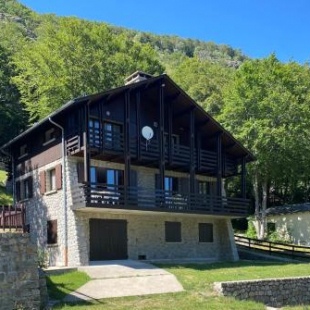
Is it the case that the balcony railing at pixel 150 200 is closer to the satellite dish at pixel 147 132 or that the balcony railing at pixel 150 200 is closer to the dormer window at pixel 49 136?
the satellite dish at pixel 147 132

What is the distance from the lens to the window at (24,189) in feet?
96.8

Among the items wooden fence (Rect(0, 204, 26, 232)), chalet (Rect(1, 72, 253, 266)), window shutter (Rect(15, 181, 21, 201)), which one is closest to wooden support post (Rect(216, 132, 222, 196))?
chalet (Rect(1, 72, 253, 266))

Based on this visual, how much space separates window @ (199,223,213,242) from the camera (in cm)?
3117

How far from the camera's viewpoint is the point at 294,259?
3181 centimetres

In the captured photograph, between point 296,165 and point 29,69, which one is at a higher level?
point 29,69

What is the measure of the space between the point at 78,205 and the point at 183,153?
26.3 ft

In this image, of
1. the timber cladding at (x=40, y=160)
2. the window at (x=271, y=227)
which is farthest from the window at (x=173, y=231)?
the window at (x=271, y=227)

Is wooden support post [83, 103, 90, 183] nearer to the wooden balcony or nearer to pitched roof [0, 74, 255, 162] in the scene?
the wooden balcony

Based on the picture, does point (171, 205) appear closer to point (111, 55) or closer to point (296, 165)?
point (296, 165)

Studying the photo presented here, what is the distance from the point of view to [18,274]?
49.8ft

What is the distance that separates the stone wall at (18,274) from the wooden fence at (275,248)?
20662 millimetres

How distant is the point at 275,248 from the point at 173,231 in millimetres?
8244

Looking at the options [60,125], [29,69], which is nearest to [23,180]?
[60,125]

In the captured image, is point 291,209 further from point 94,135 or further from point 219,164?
point 94,135
